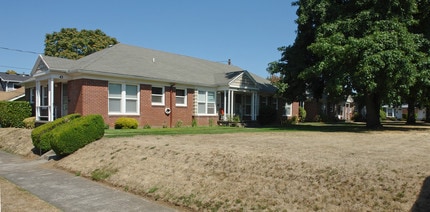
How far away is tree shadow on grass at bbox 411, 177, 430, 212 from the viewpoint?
507 centimetres

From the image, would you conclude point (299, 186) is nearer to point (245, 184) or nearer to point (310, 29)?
point (245, 184)

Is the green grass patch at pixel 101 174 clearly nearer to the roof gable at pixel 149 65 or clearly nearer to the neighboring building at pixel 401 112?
the roof gable at pixel 149 65

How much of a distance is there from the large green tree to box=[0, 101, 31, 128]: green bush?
19.1 m

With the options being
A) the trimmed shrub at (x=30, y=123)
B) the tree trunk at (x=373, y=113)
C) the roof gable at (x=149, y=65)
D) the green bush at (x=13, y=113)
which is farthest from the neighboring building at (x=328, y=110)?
the green bush at (x=13, y=113)

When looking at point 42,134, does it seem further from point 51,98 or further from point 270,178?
point 270,178

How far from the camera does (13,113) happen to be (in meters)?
23.2

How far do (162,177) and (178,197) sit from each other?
4.34 feet

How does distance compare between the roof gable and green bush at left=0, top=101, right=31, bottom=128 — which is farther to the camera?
green bush at left=0, top=101, right=31, bottom=128

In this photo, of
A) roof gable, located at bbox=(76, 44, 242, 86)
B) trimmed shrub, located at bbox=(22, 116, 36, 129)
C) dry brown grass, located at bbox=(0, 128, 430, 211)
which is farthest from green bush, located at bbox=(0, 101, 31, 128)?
dry brown grass, located at bbox=(0, 128, 430, 211)

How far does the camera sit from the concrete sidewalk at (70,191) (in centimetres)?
710

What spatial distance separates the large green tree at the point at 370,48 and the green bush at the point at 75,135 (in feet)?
37.3

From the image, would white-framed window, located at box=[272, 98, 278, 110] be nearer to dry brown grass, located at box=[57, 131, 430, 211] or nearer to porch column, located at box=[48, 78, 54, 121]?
porch column, located at box=[48, 78, 54, 121]

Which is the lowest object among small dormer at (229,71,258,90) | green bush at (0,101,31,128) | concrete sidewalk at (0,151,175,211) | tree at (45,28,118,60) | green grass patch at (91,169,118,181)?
concrete sidewalk at (0,151,175,211)

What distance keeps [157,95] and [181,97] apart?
85.1 inches
